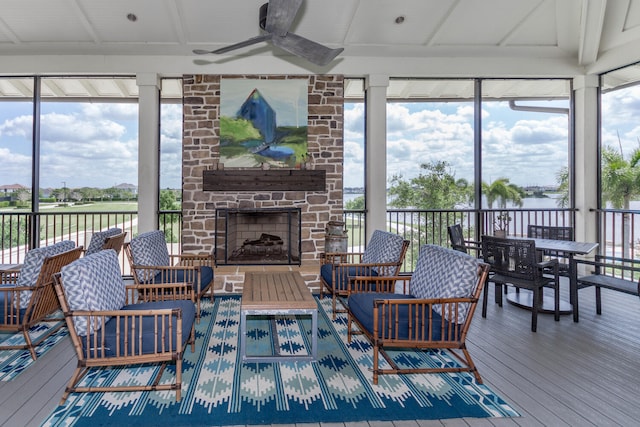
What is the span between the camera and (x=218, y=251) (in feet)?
17.1

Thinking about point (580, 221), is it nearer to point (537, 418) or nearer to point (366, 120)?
point (366, 120)

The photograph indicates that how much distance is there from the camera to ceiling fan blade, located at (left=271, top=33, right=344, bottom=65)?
312 cm

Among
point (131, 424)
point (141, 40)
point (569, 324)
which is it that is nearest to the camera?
point (131, 424)

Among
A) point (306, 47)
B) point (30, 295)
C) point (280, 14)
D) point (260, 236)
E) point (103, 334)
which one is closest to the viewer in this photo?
point (103, 334)

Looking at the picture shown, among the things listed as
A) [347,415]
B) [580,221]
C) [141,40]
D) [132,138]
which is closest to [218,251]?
[132,138]

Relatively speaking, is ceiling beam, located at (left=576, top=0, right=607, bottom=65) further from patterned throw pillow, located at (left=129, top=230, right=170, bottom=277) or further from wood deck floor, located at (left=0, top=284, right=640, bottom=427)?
patterned throw pillow, located at (left=129, top=230, right=170, bottom=277)

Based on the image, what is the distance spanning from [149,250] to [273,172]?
2.06m

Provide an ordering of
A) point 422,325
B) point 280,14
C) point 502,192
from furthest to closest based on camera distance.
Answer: point 502,192 → point 280,14 → point 422,325

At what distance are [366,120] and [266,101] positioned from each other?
63.1 inches

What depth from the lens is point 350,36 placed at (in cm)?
508

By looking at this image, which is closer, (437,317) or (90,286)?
(90,286)

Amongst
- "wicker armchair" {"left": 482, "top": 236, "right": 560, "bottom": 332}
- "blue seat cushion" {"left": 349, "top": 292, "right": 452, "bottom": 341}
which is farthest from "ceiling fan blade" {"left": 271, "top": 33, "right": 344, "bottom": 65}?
"wicker armchair" {"left": 482, "top": 236, "right": 560, "bottom": 332}

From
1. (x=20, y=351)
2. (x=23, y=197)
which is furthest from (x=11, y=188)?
(x=20, y=351)

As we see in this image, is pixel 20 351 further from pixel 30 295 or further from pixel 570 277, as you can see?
pixel 570 277
